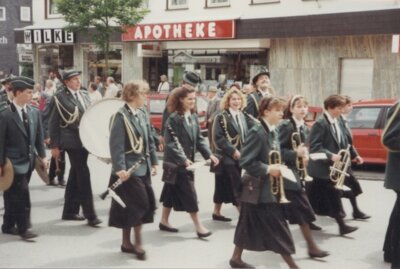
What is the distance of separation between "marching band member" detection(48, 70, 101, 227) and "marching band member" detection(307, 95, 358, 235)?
285 centimetres

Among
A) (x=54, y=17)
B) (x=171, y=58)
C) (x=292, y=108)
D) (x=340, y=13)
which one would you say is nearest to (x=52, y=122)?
(x=292, y=108)

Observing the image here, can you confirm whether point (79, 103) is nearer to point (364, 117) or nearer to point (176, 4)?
point (364, 117)

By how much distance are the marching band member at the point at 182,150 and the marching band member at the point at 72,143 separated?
1.09 meters

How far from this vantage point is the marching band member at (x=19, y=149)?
6777 millimetres

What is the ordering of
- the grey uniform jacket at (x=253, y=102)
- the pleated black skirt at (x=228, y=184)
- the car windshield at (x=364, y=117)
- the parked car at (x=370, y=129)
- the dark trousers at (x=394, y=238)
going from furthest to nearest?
the car windshield at (x=364, y=117) < the parked car at (x=370, y=129) < the grey uniform jacket at (x=253, y=102) < the pleated black skirt at (x=228, y=184) < the dark trousers at (x=394, y=238)

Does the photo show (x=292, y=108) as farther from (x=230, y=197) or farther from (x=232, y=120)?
(x=230, y=197)

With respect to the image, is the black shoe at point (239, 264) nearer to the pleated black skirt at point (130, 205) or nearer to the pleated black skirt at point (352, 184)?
the pleated black skirt at point (130, 205)

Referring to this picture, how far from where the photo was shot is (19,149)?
686cm

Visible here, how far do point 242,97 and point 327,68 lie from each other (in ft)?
40.0

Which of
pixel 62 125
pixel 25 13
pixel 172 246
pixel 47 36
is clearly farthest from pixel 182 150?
pixel 25 13

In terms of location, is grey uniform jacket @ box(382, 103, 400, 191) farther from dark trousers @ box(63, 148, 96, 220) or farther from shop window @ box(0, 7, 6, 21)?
shop window @ box(0, 7, 6, 21)

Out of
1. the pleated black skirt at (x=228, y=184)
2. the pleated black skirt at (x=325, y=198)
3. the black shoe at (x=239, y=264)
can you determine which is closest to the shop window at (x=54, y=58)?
the pleated black skirt at (x=228, y=184)

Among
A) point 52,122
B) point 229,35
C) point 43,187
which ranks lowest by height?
point 43,187

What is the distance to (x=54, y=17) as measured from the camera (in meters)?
28.9
